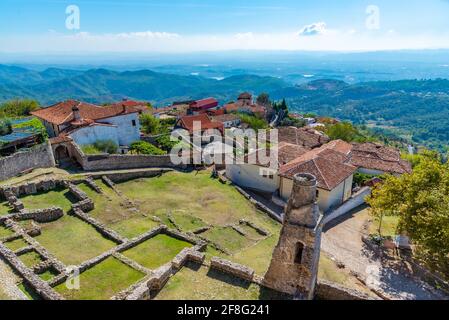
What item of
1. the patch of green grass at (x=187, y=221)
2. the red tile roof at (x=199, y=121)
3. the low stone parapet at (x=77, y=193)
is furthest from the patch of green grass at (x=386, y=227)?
the red tile roof at (x=199, y=121)

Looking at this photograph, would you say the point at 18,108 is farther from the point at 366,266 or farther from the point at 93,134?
the point at 366,266

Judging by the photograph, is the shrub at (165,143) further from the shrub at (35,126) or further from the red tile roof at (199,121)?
the shrub at (35,126)

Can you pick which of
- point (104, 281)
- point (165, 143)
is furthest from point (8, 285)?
point (165, 143)

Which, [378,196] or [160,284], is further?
[378,196]

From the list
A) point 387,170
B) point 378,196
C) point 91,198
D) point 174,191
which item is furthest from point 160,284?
point 387,170

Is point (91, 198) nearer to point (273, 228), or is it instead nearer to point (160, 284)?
point (160, 284)

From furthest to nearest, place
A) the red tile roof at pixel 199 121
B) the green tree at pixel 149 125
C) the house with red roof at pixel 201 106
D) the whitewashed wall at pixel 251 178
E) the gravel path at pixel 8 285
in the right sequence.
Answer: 1. the house with red roof at pixel 201 106
2. the red tile roof at pixel 199 121
3. the green tree at pixel 149 125
4. the whitewashed wall at pixel 251 178
5. the gravel path at pixel 8 285

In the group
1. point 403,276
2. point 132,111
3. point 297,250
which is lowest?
point 403,276
